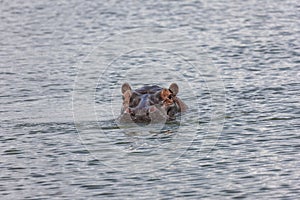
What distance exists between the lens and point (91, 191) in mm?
14273

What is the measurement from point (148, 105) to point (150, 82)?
4.09 meters

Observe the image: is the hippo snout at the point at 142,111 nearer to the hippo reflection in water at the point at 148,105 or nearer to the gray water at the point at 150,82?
the hippo reflection in water at the point at 148,105

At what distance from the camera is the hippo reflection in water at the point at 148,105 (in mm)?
18328

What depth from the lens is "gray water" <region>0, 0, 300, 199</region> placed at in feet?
48.5

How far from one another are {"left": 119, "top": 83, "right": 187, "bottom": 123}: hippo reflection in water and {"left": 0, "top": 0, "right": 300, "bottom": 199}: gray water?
0.97 feet

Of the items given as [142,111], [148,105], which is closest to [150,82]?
[148,105]

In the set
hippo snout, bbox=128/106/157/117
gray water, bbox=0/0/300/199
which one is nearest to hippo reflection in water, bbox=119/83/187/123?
hippo snout, bbox=128/106/157/117

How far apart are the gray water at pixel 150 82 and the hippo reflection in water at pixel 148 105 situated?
0.30 meters

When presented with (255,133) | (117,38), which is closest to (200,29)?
(117,38)

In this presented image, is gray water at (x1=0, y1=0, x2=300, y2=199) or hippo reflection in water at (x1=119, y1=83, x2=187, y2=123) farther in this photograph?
hippo reflection in water at (x1=119, y1=83, x2=187, y2=123)

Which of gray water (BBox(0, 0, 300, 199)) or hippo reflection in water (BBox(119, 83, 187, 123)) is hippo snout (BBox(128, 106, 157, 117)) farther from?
gray water (BBox(0, 0, 300, 199))

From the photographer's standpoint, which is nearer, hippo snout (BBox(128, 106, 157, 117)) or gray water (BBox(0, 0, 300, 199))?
gray water (BBox(0, 0, 300, 199))

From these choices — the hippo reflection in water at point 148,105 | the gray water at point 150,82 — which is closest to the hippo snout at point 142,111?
the hippo reflection in water at point 148,105

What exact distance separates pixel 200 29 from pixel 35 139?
11690mm
